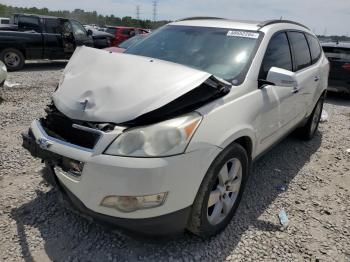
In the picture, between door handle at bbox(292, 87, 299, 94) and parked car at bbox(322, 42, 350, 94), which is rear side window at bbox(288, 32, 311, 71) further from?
parked car at bbox(322, 42, 350, 94)

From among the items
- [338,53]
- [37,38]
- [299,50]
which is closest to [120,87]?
[299,50]

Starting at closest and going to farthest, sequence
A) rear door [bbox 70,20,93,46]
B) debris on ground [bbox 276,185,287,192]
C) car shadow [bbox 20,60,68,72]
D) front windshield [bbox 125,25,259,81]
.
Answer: front windshield [bbox 125,25,259,81] → debris on ground [bbox 276,185,287,192] → car shadow [bbox 20,60,68,72] → rear door [bbox 70,20,93,46]

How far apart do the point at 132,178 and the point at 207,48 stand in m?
1.77

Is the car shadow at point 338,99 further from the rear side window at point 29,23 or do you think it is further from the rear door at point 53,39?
the rear side window at point 29,23

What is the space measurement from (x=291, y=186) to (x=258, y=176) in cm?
38

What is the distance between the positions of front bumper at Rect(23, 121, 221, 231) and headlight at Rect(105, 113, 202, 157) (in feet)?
0.15

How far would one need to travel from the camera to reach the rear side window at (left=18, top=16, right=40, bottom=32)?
10.9 m

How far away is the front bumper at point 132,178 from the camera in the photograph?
6.96ft

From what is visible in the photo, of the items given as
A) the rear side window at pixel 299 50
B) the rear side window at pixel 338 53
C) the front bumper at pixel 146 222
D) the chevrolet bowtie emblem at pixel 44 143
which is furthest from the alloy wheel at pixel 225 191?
the rear side window at pixel 338 53

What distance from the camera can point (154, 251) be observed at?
264 cm

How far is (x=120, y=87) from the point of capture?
253 centimetres

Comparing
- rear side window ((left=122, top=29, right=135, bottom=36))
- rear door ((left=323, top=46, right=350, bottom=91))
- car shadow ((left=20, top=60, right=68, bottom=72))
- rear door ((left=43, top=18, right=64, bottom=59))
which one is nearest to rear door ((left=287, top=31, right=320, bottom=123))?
rear door ((left=323, top=46, right=350, bottom=91))

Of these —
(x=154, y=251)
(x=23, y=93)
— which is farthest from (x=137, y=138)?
(x=23, y=93)

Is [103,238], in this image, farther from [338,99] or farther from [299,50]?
[338,99]
